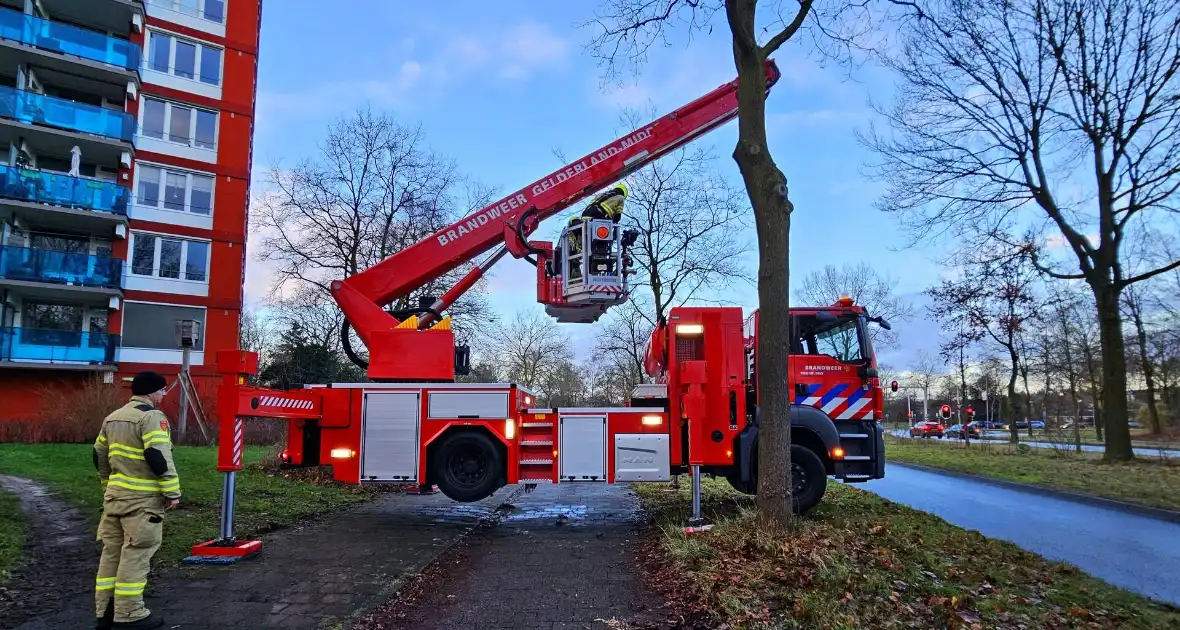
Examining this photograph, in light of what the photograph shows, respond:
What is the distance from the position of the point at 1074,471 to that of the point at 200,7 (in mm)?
34306

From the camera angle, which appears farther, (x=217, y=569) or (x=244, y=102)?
(x=244, y=102)

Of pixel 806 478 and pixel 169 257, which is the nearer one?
pixel 806 478

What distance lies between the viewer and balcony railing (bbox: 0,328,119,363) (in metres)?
24.5

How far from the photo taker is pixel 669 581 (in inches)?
251

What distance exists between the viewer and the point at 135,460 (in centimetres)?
538

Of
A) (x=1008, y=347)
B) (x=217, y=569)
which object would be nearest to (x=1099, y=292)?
(x=1008, y=347)

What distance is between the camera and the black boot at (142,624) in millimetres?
4957

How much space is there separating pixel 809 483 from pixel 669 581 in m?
3.67

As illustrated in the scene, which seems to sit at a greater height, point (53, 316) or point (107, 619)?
point (53, 316)

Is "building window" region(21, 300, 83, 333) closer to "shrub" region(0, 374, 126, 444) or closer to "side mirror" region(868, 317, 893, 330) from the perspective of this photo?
"shrub" region(0, 374, 126, 444)

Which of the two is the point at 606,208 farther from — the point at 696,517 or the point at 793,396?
the point at 696,517

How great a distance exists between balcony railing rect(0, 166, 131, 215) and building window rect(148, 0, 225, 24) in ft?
26.1

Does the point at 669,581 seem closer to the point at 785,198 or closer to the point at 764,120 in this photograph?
the point at 785,198

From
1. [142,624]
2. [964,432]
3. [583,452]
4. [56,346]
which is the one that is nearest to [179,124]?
[56,346]
